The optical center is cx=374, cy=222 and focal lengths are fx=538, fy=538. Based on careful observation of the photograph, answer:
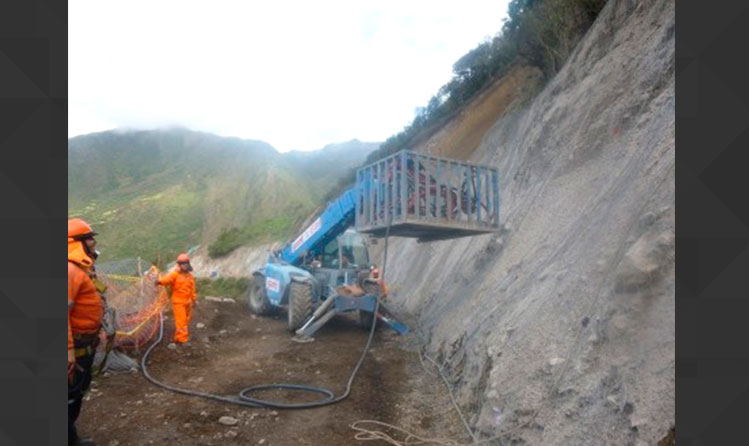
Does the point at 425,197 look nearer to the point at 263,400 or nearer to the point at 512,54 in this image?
the point at 263,400

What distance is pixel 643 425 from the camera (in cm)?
341

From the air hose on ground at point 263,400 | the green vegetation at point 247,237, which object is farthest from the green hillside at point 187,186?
the air hose on ground at point 263,400

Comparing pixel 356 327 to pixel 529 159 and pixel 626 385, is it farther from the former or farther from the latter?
pixel 626 385

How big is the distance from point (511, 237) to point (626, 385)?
17.3 feet

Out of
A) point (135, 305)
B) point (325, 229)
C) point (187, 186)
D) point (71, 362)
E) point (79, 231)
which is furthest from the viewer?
point (187, 186)

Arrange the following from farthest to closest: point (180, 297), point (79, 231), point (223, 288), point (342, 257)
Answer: point (223, 288), point (342, 257), point (180, 297), point (79, 231)

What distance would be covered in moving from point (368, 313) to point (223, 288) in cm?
1124

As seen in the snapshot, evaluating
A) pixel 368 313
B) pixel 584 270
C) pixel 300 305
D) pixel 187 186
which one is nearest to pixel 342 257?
pixel 368 313

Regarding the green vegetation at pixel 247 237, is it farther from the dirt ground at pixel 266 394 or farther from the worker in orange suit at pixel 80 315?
the worker in orange suit at pixel 80 315

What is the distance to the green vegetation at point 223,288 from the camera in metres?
20.4

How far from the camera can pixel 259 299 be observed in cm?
1396

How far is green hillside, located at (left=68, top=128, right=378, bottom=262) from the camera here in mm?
54781

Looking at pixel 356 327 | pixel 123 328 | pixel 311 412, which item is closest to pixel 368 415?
pixel 311 412

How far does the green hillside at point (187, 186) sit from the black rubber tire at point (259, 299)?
17306 mm
